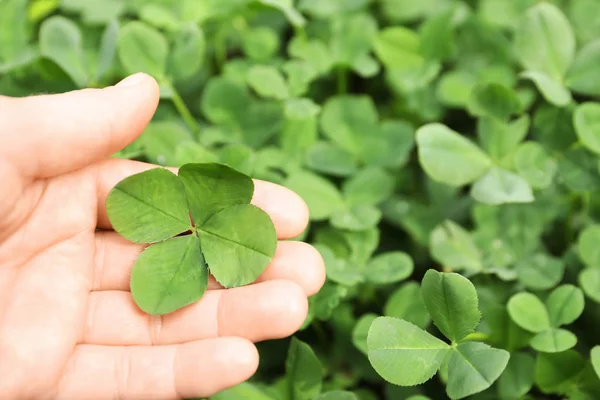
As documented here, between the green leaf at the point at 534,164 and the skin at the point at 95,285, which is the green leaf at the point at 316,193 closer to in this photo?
the skin at the point at 95,285

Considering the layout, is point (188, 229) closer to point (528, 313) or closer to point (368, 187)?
point (368, 187)

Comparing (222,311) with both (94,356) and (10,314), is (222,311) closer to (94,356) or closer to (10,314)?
(94,356)

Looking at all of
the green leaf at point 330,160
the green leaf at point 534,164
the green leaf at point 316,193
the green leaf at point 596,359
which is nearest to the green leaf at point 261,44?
the green leaf at point 330,160

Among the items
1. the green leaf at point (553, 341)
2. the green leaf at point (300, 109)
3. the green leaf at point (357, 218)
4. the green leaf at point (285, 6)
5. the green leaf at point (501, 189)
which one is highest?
the green leaf at point (285, 6)

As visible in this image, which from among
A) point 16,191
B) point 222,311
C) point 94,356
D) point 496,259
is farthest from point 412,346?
point 16,191

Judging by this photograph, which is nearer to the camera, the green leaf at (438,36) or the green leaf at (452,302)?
the green leaf at (452,302)

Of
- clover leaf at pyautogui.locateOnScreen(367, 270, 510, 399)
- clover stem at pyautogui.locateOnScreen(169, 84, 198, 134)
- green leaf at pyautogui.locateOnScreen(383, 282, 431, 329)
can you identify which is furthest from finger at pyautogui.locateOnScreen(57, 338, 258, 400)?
clover stem at pyautogui.locateOnScreen(169, 84, 198, 134)
